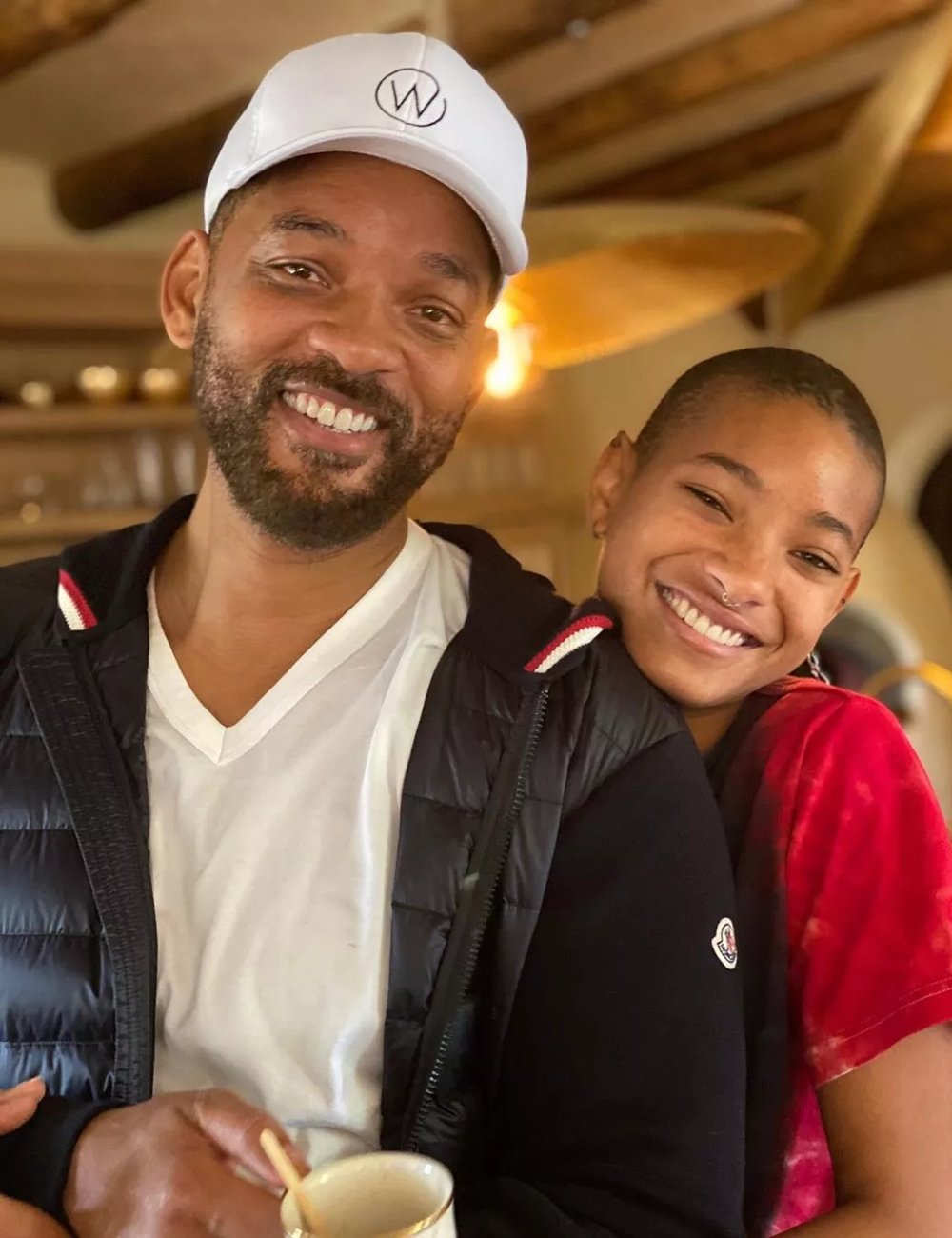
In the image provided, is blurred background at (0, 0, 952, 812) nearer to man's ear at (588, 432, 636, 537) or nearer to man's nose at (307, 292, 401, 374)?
man's ear at (588, 432, 636, 537)

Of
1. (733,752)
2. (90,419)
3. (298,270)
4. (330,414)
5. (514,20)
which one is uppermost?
(514,20)

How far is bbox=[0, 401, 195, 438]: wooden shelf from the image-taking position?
11.8ft

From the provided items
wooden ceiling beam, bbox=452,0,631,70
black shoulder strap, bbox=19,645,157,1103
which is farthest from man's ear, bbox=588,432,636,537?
wooden ceiling beam, bbox=452,0,631,70

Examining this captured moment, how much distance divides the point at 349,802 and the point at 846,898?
0.44 m

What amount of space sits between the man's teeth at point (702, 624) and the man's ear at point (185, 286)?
58cm

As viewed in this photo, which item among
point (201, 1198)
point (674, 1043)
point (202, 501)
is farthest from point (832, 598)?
point (201, 1198)

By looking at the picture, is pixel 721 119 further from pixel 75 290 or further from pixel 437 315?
pixel 437 315

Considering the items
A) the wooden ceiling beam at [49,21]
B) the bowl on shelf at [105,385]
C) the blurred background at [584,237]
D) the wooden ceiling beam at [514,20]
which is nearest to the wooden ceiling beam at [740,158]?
the blurred background at [584,237]

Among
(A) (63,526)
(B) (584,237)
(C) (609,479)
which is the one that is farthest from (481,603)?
(A) (63,526)

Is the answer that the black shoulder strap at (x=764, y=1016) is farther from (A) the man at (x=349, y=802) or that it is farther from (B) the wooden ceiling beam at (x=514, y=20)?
(B) the wooden ceiling beam at (x=514, y=20)

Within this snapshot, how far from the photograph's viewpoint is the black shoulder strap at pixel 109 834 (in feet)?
3.05

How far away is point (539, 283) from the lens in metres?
1.86

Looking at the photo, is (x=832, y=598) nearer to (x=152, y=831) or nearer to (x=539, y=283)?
(x=152, y=831)

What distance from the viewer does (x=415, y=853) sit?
3.14 feet
